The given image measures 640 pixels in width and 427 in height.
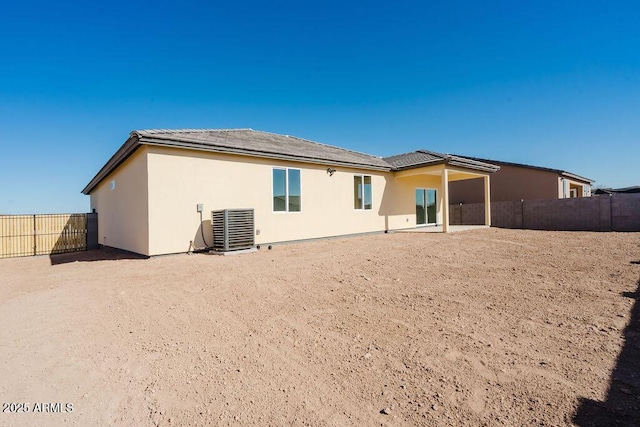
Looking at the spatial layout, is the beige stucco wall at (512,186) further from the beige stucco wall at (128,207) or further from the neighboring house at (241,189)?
the beige stucco wall at (128,207)

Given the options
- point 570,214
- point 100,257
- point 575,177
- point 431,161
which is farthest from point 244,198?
point 575,177

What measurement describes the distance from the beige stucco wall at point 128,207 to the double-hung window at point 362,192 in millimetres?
7778

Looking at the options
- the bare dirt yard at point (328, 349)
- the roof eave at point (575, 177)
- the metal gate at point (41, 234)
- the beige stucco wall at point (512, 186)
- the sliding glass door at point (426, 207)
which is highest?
the roof eave at point (575, 177)

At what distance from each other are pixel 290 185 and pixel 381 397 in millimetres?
8766

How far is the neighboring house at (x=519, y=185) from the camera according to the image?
19031 mm

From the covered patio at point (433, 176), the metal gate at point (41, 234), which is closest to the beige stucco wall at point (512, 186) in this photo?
the covered patio at point (433, 176)

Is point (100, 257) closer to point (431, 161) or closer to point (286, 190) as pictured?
point (286, 190)

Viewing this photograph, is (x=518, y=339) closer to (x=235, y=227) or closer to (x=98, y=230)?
(x=235, y=227)

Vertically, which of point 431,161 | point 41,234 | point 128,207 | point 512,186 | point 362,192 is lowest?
point 41,234

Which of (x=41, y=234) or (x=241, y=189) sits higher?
(x=241, y=189)

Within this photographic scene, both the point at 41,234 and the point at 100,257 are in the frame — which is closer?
the point at 100,257

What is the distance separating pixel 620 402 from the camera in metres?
1.94

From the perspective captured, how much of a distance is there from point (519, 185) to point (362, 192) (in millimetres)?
13807

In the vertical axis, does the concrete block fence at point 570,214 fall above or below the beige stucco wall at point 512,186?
below
